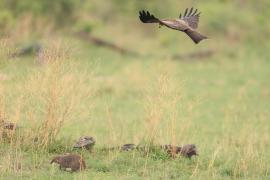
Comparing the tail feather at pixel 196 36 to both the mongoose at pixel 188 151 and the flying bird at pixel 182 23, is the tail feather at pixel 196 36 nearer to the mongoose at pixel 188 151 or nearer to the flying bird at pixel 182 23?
the flying bird at pixel 182 23

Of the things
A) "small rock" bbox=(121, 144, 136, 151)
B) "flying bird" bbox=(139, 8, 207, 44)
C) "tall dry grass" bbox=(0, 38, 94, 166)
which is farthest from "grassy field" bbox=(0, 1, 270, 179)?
"flying bird" bbox=(139, 8, 207, 44)

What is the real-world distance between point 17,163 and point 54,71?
4.06 feet

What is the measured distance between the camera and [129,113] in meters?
11.4

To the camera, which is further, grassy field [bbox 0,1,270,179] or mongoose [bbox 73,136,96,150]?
mongoose [bbox 73,136,96,150]

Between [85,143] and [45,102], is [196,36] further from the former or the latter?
[45,102]

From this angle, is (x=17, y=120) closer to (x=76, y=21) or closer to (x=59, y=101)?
(x=59, y=101)

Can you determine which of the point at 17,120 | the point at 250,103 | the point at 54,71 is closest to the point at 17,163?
the point at 17,120

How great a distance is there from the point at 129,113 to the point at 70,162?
4.90 metres

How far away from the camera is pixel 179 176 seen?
669 centimetres

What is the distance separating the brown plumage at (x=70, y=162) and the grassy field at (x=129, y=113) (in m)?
0.10

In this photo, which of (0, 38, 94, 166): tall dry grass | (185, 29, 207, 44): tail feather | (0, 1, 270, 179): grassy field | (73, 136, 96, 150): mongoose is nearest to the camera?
(185, 29, 207, 44): tail feather

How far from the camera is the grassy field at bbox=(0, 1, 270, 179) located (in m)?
6.93

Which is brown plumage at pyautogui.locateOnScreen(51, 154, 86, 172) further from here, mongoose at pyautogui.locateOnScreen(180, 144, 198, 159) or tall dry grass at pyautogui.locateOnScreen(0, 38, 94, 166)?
mongoose at pyautogui.locateOnScreen(180, 144, 198, 159)

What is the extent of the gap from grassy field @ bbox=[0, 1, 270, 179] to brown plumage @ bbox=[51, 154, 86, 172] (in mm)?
99
